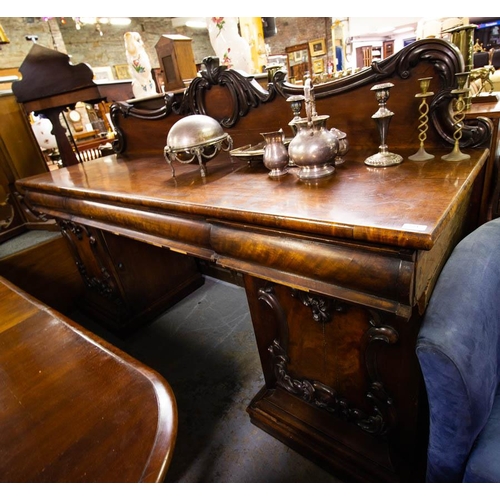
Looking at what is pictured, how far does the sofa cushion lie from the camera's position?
2.42ft

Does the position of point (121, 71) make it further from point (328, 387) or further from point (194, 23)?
point (328, 387)

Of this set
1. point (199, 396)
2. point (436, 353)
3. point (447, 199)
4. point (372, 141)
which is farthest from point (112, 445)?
point (372, 141)

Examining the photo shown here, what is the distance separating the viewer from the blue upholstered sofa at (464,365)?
2.29 feet

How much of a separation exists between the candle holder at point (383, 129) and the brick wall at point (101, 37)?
7.25 m

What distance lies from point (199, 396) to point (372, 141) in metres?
1.44

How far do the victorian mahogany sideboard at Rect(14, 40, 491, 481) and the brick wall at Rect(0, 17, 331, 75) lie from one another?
7.03 m

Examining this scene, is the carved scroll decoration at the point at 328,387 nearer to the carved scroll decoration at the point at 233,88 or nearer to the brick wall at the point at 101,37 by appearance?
the carved scroll decoration at the point at 233,88

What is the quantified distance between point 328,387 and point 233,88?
1.32 m

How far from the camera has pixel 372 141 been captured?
1.25m

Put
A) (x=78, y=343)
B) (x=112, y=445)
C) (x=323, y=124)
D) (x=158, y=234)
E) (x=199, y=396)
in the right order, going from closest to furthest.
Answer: (x=112, y=445) → (x=78, y=343) → (x=323, y=124) → (x=158, y=234) → (x=199, y=396)

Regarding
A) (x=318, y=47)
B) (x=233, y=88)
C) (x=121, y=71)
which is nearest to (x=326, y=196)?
(x=233, y=88)

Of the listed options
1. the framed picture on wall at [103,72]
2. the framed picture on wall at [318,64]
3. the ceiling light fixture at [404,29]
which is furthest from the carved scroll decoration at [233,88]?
the ceiling light fixture at [404,29]

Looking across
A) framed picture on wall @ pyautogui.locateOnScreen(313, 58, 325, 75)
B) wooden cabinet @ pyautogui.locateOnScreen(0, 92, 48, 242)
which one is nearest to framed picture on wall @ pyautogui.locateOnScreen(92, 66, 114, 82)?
framed picture on wall @ pyautogui.locateOnScreen(313, 58, 325, 75)

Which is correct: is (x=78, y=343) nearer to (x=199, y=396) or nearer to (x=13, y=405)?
(x=13, y=405)
